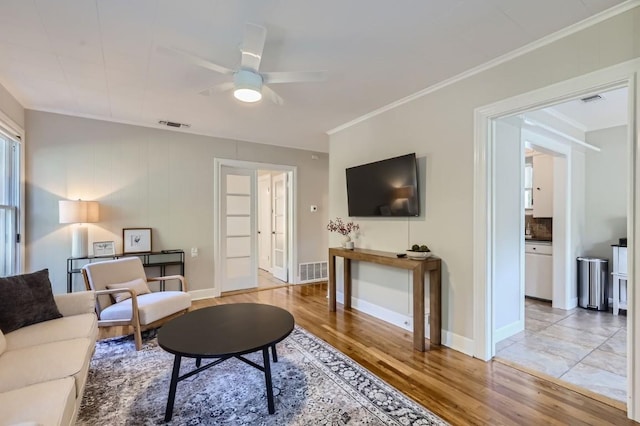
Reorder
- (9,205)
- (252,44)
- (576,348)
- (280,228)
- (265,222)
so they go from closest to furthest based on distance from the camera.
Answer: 1. (252,44)
2. (576,348)
3. (9,205)
4. (280,228)
5. (265,222)

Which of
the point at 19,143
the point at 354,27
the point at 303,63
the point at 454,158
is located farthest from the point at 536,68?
the point at 19,143

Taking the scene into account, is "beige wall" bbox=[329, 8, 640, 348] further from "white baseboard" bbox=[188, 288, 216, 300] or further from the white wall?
the white wall

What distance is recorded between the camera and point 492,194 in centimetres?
260

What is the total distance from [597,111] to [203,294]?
19.1ft

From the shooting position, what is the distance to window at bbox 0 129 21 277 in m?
3.18

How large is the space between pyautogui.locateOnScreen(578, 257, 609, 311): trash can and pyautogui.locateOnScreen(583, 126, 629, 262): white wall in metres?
0.36

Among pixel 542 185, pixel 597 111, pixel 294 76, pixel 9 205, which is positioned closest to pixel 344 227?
pixel 294 76

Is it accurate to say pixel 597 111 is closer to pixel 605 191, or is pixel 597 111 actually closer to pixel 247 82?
pixel 605 191

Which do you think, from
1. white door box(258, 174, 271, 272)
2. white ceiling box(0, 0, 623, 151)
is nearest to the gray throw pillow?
white ceiling box(0, 0, 623, 151)

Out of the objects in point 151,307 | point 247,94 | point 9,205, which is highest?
point 247,94

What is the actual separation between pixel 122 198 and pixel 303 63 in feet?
10.5

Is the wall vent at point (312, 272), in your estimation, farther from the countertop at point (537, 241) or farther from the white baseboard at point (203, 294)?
the countertop at point (537, 241)

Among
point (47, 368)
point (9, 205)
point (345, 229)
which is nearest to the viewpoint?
point (47, 368)

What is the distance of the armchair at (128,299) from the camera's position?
279cm
